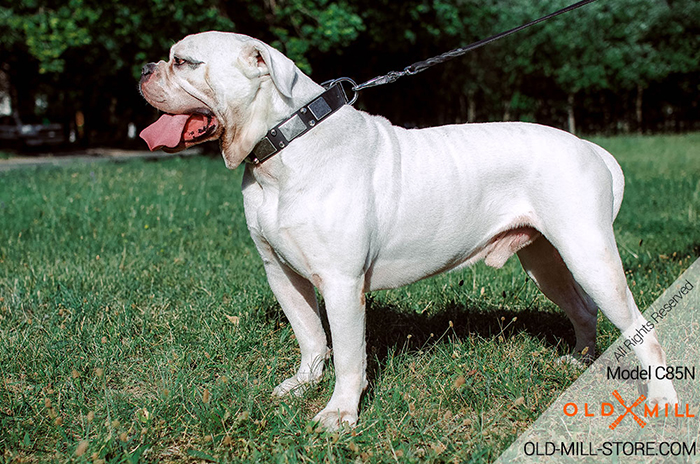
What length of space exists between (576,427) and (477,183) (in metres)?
1.23

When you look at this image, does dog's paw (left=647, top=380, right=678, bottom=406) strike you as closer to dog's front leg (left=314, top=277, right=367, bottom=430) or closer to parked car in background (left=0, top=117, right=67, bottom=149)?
dog's front leg (left=314, top=277, right=367, bottom=430)

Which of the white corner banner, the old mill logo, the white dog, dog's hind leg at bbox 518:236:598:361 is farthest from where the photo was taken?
dog's hind leg at bbox 518:236:598:361

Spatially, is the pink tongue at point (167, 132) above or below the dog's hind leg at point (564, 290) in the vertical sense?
above

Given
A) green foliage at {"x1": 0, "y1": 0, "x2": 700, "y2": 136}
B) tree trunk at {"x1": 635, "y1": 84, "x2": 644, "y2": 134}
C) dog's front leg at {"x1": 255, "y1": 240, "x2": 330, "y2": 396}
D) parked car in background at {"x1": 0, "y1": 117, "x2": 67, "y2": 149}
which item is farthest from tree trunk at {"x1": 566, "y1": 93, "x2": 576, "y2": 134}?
dog's front leg at {"x1": 255, "y1": 240, "x2": 330, "y2": 396}

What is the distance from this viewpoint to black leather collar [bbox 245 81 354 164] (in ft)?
9.09

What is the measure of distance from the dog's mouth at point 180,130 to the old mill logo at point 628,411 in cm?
219

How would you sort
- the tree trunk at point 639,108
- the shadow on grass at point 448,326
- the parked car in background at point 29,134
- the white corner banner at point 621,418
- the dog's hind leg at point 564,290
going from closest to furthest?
the white corner banner at point 621,418 → the dog's hind leg at point 564,290 → the shadow on grass at point 448,326 → the parked car in background at point 29,134 → the tree trunk at point 639,108

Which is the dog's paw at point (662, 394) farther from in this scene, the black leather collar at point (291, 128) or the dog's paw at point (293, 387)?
the black leather collar at point (291, 128)

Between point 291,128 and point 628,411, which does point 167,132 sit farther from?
point 628,411

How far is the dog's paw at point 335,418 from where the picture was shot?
109 inches

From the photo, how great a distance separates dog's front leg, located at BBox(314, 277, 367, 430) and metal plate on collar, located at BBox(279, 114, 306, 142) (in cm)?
68

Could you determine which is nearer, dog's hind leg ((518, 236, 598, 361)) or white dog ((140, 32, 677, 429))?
white dog ((140, 32, 677, 429))

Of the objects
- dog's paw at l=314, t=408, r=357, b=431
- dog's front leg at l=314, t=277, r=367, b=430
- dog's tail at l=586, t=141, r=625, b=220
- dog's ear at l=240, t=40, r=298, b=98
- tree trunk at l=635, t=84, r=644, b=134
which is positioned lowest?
tree trunk at l=635, t=84, r=644, b=134

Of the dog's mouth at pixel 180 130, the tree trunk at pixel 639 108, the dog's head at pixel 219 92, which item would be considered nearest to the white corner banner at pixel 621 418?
the dog's head at pixel 219 92
